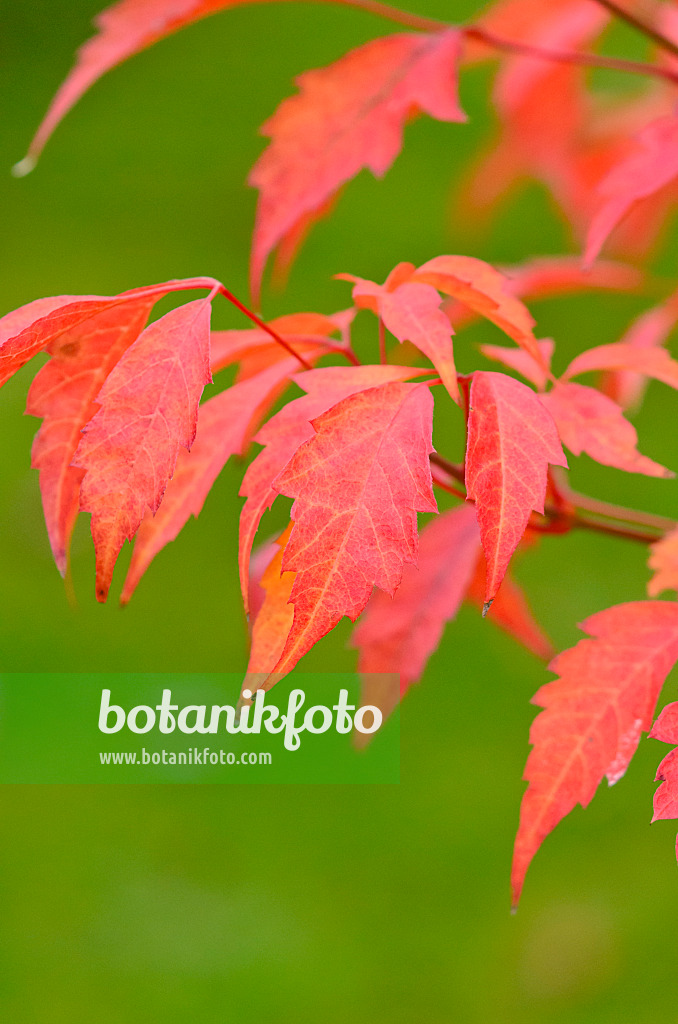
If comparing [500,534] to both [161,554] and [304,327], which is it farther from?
[161,554]

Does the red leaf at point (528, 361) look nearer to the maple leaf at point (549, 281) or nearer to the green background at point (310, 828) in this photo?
the maple leaf at point (549, 281)

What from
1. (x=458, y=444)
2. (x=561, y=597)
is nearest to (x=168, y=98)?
(x=458, y=444)

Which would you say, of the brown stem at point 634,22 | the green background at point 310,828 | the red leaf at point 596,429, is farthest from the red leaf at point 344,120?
the green background at point 310,828

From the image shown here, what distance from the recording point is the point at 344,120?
2.35 ft

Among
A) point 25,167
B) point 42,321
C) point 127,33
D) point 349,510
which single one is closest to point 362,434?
point 349,510

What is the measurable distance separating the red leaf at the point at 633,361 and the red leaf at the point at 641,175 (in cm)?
7

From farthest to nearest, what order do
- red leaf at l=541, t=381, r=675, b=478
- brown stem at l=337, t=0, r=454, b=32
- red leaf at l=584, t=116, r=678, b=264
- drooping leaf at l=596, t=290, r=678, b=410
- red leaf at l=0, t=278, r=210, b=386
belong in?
drooping leaf at l=596, t=290, r=678, b=410, brown stem at l=337, t=0, r=454, b=32, red leaf at l=584, t=116, r=678, b=264, red leaf at l=541, t=381, r=675, b=478, red leaf at l=0, t=278, r=210, b=386

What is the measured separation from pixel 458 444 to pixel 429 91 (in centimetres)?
169

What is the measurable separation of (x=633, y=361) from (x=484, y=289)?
14 centimetres

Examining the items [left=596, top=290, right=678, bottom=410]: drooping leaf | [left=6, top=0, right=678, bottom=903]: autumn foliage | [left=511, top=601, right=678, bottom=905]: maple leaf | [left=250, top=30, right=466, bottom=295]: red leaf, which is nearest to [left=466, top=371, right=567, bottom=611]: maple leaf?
[left=6, top=0, right=678, bottom=903]: autumn foliage

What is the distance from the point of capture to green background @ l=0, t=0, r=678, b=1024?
60.7 inches

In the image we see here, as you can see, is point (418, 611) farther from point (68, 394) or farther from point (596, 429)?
point (68, 394)

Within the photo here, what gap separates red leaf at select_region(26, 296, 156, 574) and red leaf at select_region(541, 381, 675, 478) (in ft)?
0.80

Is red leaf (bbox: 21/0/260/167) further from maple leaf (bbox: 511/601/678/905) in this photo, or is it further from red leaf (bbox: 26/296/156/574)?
maple leaf (bbox: 511/601/678/905)
